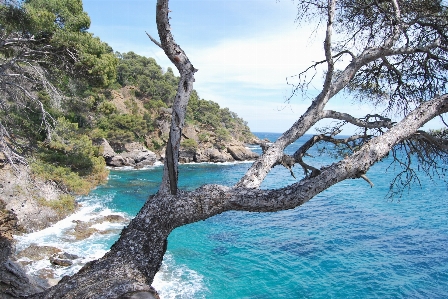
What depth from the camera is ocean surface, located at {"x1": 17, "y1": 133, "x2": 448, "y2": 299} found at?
11094 millimetres

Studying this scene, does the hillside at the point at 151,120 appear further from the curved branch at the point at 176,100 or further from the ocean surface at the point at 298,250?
the curved branch at the point at 176,100

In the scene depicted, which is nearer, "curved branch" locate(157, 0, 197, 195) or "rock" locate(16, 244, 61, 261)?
"curved branch" locate(157, 0, 197, 195)

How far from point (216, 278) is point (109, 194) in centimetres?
1398

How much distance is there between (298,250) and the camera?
567 inches

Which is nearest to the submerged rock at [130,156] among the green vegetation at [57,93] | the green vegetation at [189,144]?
the green vegetation at [57,93]

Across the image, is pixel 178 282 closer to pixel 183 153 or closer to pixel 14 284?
pixel 14 284

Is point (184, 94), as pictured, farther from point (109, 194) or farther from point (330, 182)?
point (109, 194)

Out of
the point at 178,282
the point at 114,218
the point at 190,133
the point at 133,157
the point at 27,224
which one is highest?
the point at 190,133

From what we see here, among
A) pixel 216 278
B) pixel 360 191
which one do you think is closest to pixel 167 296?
pixel 216 278

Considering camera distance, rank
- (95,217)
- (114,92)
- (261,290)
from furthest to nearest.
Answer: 1. (114,92)
2. (95,217)
3. (261,290)

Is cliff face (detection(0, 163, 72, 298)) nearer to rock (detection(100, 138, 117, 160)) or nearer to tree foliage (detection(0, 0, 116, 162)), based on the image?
tree foliage (detection(0, 0, 116, 162))

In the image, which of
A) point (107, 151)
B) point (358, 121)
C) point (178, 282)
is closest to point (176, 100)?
point (358, 121)

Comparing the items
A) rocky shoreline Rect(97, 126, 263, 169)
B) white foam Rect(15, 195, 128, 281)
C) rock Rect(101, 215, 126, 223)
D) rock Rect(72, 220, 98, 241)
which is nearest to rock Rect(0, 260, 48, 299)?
white foam Rect(15, 195, 128, 281)

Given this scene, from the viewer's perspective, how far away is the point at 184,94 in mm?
3037
